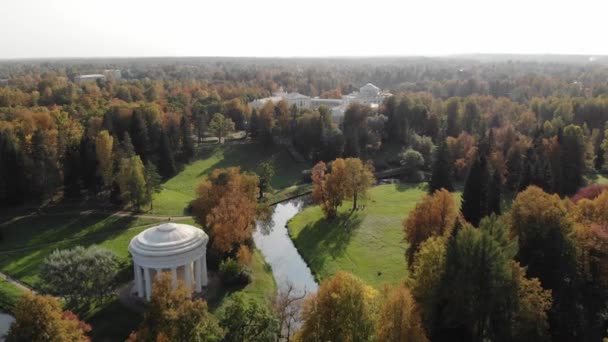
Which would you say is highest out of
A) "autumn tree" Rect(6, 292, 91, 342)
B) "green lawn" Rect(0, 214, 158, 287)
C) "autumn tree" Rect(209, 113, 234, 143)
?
"autumn tree" Rect(209, 113, 234, 143)

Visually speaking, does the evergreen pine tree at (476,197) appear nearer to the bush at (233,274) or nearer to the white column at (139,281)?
the bush at (233,274)

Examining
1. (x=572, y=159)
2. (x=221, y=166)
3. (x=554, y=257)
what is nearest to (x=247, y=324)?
(x=554, y=257)

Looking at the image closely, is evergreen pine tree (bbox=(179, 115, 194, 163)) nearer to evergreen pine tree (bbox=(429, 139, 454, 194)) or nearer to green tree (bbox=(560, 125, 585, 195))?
evergreen pine tree (bbox=(429, 139, 454, 194))

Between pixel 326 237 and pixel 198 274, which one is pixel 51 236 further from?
pixel 326 237

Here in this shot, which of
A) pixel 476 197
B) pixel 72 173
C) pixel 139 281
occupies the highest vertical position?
pixel 476 197

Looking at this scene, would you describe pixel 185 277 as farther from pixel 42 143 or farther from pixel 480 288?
pixel 42 143

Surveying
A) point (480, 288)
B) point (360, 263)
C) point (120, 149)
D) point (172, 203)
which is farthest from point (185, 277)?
point (120, 149)

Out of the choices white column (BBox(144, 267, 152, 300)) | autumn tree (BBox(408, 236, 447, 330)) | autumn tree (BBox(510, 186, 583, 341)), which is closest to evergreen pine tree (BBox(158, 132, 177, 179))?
white column (BBox(144, 267, 152, 300))
